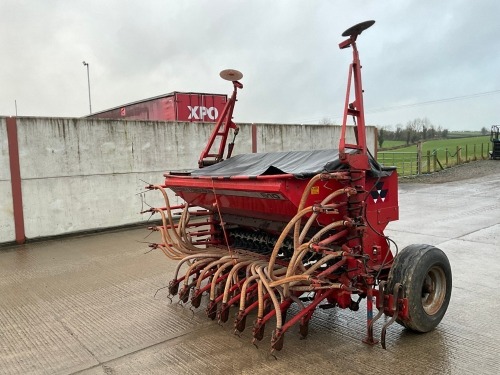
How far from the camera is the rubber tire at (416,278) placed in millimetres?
3516

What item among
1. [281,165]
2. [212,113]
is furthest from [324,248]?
[212,113]

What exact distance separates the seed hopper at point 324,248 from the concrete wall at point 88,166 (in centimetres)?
495

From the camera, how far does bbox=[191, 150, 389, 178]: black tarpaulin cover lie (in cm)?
348

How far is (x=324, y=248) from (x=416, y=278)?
0.96m

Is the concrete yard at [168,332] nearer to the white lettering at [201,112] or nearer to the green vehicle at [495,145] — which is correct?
the white lettering at [201,112]

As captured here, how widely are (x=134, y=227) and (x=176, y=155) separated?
1.89 m

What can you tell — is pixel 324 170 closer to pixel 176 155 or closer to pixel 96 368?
pixel 96 368

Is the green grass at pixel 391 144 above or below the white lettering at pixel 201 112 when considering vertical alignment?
below

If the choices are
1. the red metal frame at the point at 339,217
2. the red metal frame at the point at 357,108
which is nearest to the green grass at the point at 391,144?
the red metal frame at the point at 339,217

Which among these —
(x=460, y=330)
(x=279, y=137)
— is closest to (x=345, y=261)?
(x=460, y=330)

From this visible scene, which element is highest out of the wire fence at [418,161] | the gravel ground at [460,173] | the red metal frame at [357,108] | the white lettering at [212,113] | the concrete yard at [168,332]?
the white lettering at [212,113]

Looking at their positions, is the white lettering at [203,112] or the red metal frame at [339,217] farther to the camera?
the white lettering at [203,112]

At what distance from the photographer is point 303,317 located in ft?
11.5

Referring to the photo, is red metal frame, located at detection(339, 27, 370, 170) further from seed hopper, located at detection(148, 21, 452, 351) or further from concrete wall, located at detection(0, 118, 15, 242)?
concrete wall, located at detection(0, 118, 15, 242)
